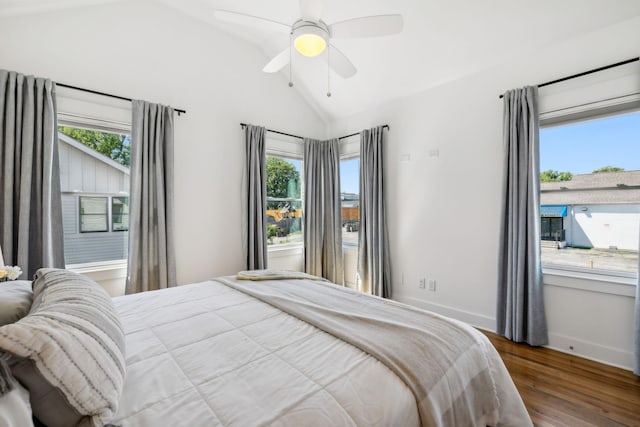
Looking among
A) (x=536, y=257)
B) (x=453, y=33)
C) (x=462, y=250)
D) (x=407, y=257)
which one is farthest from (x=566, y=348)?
(x=453, y=33)

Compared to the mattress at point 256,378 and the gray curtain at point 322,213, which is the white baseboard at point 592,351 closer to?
the mattress at point 256,378

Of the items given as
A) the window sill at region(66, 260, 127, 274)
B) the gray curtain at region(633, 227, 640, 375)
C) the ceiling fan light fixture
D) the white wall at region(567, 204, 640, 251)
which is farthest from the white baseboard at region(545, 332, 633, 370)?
the window sill at region(66, 260, 127, 274)

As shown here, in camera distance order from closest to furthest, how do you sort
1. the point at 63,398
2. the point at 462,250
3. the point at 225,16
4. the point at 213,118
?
the point at 63,398
the point at 225,16
the point at 462,250
the point at 213,118

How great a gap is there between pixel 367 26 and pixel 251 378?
2063 millimetres

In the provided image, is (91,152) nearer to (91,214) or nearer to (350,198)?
(91,214)

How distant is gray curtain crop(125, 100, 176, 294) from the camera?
8.50 feet

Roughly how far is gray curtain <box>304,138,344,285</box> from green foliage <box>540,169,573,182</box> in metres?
2.33

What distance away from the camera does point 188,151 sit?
3059mm

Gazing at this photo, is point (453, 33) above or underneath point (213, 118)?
above

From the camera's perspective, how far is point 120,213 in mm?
2770

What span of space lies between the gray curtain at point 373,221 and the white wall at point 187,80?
1175 mm

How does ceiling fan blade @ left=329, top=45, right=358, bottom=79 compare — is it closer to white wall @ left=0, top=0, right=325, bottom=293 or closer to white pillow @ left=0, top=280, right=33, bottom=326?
white wall @ left=0, top=0, right=325, bottom=293

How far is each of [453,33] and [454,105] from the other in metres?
0.69

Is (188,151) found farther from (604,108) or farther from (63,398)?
(604,108)
